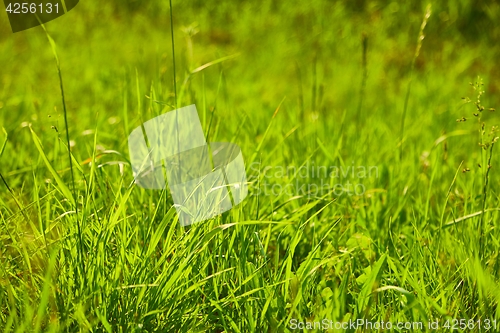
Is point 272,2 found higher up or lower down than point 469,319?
higher up

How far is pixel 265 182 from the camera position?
1.78 m

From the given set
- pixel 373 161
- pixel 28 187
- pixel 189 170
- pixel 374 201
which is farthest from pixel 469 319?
pixel 28 187

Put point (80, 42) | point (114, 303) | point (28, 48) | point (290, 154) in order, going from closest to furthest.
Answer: point (114, 303) < point (290, 154) < point (28, 48) < point (80, 42)

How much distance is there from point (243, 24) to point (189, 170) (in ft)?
11.6

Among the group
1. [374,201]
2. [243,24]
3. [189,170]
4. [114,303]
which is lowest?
[374,201]

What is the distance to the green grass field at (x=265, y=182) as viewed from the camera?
1.11 meters

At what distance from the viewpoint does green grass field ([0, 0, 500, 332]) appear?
43.8 inches

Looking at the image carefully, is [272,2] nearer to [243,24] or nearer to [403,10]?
[243,24]

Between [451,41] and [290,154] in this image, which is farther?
[451,41]

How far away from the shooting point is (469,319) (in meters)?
1.09

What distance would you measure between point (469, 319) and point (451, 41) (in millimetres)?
4109

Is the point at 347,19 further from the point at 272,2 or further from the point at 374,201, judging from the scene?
the point at 374,201

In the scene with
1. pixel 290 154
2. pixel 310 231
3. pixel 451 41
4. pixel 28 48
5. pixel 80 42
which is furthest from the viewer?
pixel 451 41

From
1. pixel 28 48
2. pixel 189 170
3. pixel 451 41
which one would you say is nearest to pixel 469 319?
pixel 189 170
